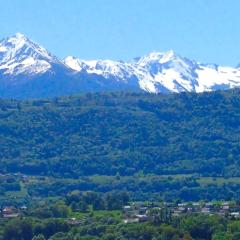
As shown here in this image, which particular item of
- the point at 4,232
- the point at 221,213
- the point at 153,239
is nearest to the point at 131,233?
the point at 153,239

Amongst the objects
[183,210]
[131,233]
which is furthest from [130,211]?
[131,233]

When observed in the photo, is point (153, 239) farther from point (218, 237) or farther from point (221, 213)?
point (221, 213)

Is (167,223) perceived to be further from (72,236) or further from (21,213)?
(21,213)

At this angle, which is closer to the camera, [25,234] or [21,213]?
[25,234]

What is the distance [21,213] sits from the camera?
537ft

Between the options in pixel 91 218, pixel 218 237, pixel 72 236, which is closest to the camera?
pixel 218 237

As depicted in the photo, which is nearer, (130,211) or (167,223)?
(167,223)

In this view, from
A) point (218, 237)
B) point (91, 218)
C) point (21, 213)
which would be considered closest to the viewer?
point (218, 237)

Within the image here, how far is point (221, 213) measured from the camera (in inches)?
6206

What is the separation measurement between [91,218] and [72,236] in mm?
16605

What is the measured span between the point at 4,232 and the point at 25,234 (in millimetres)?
2484

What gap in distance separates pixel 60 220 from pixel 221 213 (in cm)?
2382

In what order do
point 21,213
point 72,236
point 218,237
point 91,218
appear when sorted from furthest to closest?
point 21,213 → point 91,218 → point 72,236 → point 218,237

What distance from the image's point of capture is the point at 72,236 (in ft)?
447
